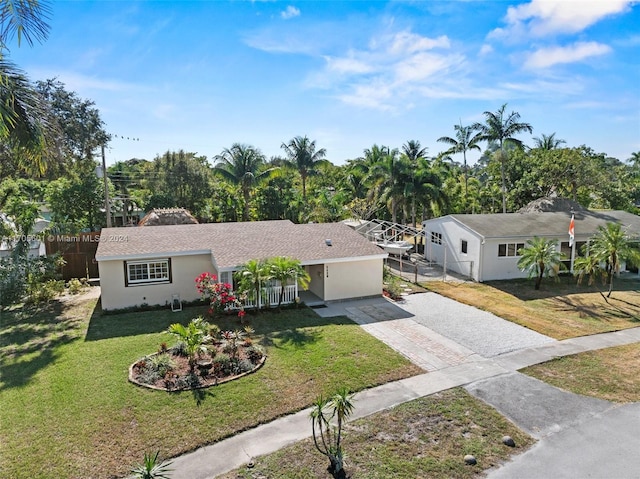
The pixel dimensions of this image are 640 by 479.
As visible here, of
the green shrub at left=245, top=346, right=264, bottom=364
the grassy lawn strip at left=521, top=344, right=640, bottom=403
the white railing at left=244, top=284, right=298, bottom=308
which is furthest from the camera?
the white railing at left=244, top=284, right=298, bottom=308

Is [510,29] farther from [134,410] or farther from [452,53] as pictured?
[134,410]

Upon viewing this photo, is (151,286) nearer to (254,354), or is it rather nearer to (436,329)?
(254,354)

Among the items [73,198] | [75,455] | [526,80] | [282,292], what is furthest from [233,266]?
[73,198]

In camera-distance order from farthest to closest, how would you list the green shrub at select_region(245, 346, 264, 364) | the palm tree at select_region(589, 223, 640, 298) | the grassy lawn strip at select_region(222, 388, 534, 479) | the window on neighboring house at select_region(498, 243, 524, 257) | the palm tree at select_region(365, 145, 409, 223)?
1. the palm tree at select_region(365, 145, 409, 223)
2. the window on neighboring house at select_region(498, 243, 524, 257)
3. the palm tree at select_region(589, 223, 640, 298)
4. the green shrub at select_region(245, 346, 264, 364)
5. the grassy lawn strip at select_region(222, 388, 534, 479)

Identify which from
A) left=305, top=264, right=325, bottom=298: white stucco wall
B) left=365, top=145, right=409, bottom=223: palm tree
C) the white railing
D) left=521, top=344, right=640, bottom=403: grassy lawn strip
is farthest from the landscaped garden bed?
left=365, top=145, right=409, bottom=223: palm tree

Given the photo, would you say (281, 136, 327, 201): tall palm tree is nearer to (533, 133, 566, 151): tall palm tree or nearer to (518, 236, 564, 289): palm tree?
(518, 236, 564, 289): palm tree

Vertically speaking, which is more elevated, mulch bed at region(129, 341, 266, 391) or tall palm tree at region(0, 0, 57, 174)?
tall palm tree at region(0, 0, 57, 174)

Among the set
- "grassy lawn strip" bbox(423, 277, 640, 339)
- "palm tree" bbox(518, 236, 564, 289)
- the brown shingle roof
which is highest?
the brown shingle roof
